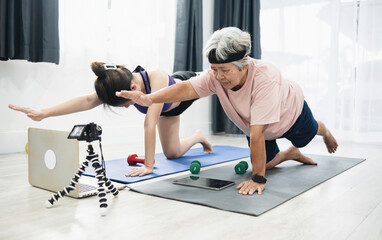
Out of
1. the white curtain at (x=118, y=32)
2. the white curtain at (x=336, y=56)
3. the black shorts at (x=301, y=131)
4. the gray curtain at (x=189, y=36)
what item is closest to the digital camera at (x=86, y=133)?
the black shorts at (x=301, y=131)

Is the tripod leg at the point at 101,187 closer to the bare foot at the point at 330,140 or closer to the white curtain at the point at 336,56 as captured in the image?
the bare foot at the point at 330,140

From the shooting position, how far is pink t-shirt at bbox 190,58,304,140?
162 centimetres

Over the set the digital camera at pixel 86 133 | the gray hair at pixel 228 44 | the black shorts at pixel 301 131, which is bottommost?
the black shorts at pixel 301 131

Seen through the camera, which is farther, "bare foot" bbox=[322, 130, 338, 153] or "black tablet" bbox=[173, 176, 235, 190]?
"bare foot" bbox=[322, 130, 338, 153]

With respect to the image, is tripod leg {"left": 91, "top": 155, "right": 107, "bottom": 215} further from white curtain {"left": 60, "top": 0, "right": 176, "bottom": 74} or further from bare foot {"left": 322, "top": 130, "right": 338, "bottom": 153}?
white curtain {"left": 60, "top": 0, "right": 176, "bottom": 74}

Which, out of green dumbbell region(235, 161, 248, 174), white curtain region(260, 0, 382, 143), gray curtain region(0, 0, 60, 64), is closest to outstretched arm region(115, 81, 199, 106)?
green dumbbell region(235, 161, 248, 174)

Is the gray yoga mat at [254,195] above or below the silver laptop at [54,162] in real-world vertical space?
below

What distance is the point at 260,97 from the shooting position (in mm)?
→ 1636

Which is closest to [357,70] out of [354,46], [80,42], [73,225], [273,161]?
[354,46]

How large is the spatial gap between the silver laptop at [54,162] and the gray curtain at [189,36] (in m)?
2.57

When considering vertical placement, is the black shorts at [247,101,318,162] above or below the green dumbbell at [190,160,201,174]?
above

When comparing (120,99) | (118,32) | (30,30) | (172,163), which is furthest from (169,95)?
(118,32)

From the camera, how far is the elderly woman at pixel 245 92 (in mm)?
1577

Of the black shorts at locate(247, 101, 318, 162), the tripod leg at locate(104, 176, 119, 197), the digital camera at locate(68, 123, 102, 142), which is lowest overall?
the tripod leg at locate(104, 176, 119, 197)
